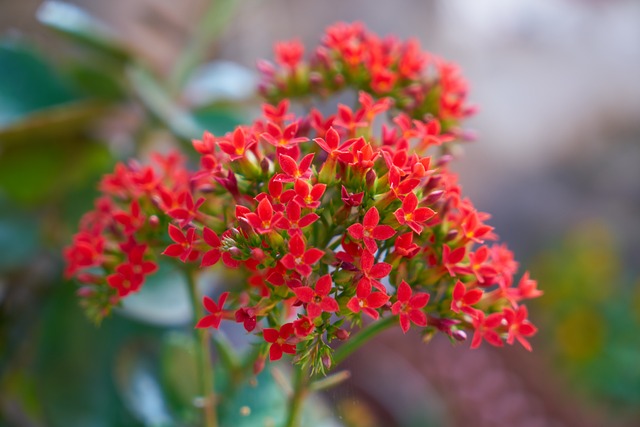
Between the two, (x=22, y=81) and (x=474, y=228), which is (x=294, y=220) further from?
(x=22, y=81)

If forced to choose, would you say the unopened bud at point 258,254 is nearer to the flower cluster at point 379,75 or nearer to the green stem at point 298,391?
the green stem at point 298,391

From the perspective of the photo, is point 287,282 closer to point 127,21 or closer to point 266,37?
point 127,21

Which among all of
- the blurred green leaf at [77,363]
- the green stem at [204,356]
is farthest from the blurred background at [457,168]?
the green stem at [204,356]

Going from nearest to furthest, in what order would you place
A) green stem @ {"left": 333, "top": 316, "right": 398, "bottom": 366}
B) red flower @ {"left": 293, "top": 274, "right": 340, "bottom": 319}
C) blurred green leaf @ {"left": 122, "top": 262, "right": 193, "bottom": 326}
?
red flower @ {"left": 293, "top": 274, "right": 340, "bottom": 319} < green stem @ {"left": 333, "top": 316, "right": 398, "bottom": 366} < blurred green leaf @ {"left": 122, "top": 262, "right": 193, "bottom": 326}

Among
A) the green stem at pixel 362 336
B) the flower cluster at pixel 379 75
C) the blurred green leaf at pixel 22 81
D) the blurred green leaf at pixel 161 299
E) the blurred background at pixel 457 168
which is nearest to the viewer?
the green stem at pixel 362 336

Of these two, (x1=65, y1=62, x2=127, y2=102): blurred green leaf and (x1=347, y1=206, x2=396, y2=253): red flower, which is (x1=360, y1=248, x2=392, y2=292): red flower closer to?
(x1=347, y1=206, x2=396, y2=253): red flower

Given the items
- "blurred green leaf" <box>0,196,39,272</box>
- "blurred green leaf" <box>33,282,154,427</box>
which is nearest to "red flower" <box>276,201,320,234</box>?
"blurred green leaf" <box>33,282,154,427</box>

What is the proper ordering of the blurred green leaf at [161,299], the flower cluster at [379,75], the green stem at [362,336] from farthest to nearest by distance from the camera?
1. the blurred green leaf at [161,299]
2. the flower cluster at [379,75]
3. the green stem at [362,336]
